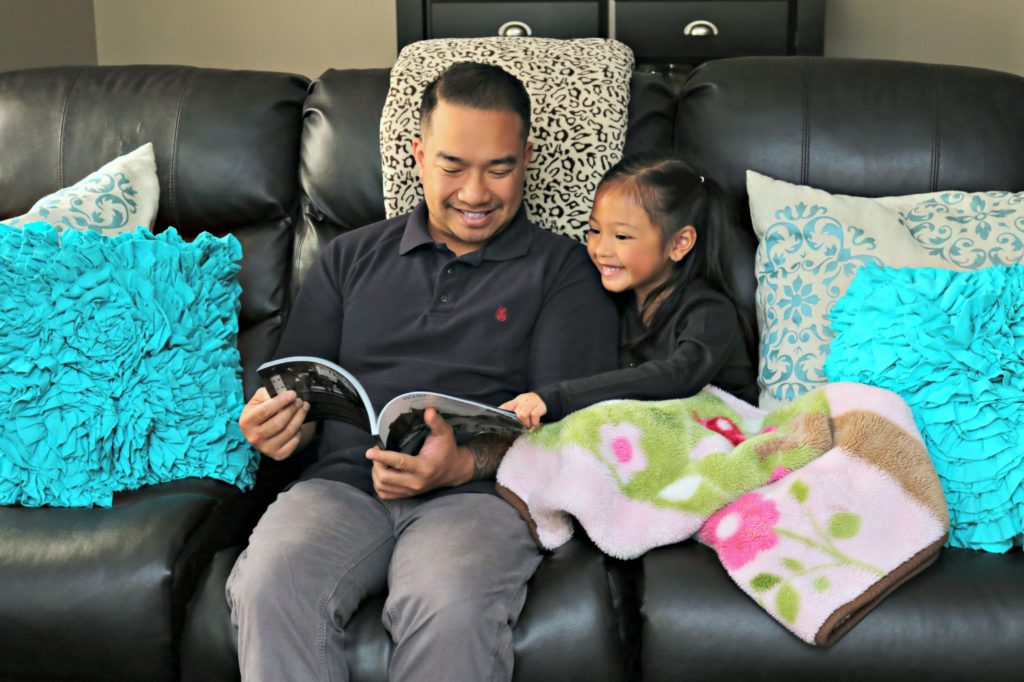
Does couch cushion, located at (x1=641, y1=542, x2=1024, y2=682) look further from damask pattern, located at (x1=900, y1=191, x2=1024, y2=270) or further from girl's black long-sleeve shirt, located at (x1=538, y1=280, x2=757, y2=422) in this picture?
damask pattern, located at (x1=900, y1=191, x2=1024, y2=270)

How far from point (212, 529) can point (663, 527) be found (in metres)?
0.65

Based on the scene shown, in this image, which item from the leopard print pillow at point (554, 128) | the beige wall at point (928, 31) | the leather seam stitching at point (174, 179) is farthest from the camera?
the beige wall at point (928, 31)

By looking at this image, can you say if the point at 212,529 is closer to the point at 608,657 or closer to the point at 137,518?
the point at 137,518

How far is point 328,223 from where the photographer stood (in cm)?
217

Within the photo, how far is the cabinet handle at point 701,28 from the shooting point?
349cm

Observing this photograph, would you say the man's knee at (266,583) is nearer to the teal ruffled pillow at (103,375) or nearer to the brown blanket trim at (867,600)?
the teal ruffled pillow at (103,375)

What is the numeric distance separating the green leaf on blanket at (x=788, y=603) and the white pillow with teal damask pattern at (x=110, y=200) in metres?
1.27

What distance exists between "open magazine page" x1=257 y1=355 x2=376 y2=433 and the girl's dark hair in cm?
53

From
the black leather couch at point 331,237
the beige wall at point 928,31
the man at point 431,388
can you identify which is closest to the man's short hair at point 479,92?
the man at point 431,388

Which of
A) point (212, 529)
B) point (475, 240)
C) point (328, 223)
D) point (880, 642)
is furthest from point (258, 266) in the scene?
point (880, 642)

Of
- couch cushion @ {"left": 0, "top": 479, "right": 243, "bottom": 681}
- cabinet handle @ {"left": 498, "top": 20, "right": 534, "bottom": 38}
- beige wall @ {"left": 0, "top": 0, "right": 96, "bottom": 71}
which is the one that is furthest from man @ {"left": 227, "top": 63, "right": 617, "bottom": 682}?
beige wall @ {"left": 0, "top": 0, "right": 96, "bottom": 71}

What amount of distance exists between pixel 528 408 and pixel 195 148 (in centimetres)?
97

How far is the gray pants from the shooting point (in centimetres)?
134

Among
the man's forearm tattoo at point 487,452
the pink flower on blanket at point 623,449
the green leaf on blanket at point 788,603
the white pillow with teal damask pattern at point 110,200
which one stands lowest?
the green leaf on blanket at point 788,603
